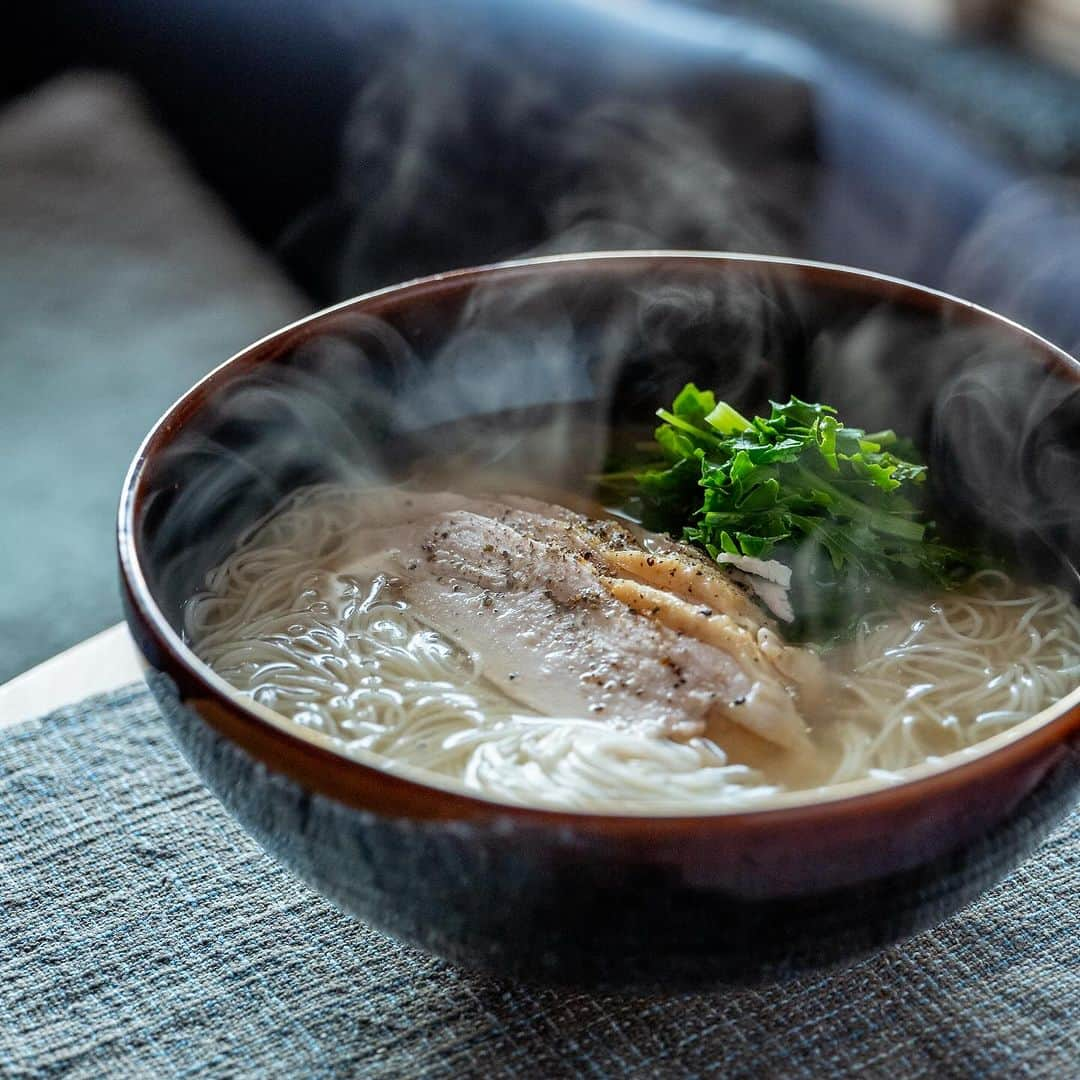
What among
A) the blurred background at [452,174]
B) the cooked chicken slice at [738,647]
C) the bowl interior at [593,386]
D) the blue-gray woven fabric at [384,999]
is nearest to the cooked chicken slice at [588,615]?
the cooked chicken slice at [738,647]

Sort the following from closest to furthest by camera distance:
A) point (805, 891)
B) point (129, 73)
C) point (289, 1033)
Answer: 1. point (805, 891)
2. point (289, 1033)
3. point (129, 73)

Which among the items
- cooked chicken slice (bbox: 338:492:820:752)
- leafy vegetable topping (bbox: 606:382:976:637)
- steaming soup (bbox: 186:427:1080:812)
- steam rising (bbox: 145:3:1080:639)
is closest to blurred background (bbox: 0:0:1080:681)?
steam rising (bbox: 145:3:1080:639)

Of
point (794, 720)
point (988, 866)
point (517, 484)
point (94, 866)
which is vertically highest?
point (988, 866)

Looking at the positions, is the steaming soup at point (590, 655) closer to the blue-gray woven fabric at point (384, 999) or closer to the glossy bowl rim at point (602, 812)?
the blue-gray woven fabric at point (384, 999)

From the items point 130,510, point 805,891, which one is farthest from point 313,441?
point 805,891

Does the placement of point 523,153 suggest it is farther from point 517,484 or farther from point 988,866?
point 988,866

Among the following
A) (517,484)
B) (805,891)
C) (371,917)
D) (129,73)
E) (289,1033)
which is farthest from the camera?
(129,73)

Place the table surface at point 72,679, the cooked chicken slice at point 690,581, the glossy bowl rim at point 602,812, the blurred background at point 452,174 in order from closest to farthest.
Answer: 1. the glossy bowl rim at point 602,812
2. the cooked chicken slice at point 690,581
3. the table surface at point 72,679
4. the blurred background at point 452,174

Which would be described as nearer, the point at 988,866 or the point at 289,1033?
the point at 988,866
